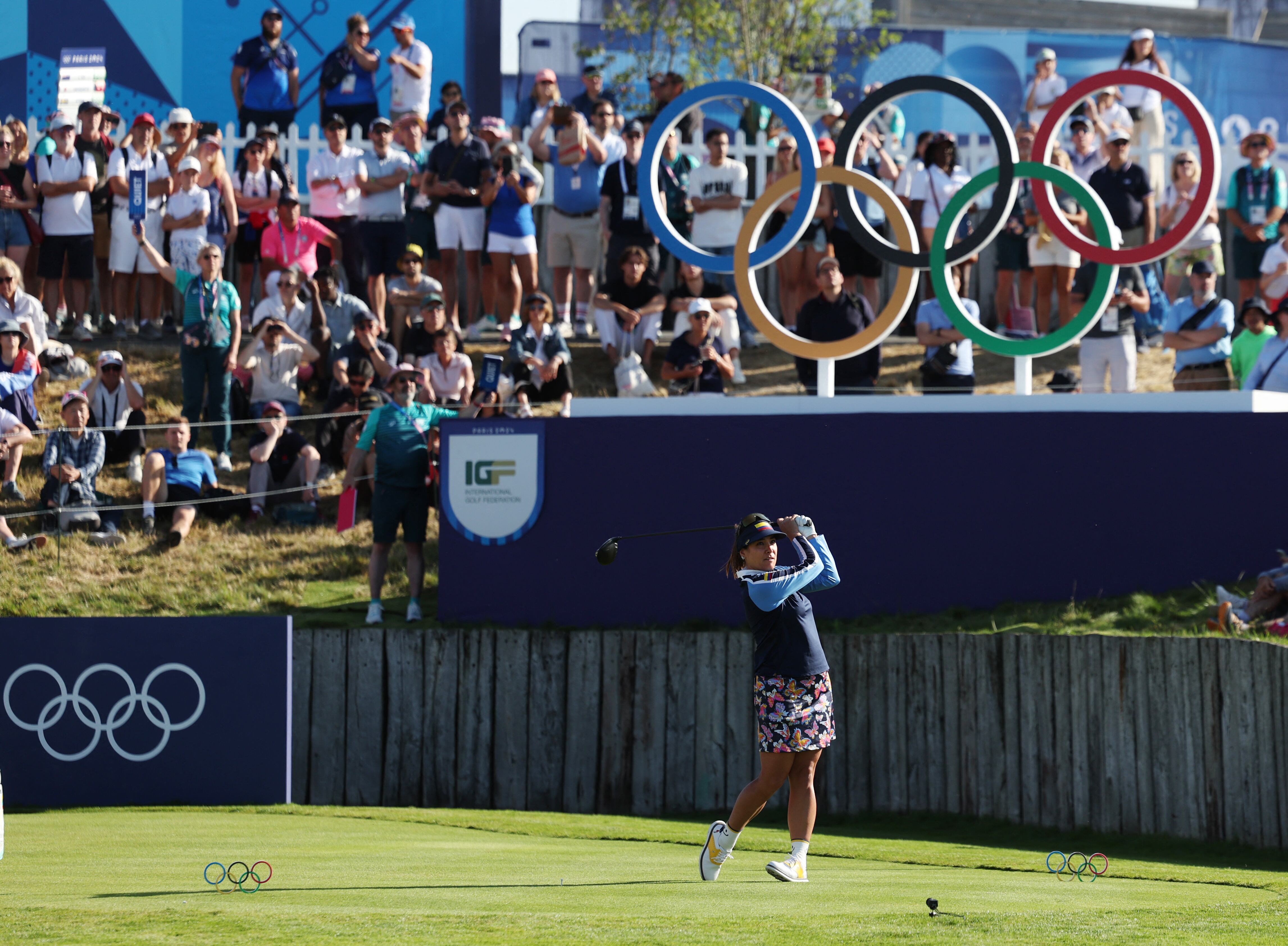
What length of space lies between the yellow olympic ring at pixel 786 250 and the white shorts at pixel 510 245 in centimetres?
352

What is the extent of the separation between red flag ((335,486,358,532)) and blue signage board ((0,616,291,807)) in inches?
58.7

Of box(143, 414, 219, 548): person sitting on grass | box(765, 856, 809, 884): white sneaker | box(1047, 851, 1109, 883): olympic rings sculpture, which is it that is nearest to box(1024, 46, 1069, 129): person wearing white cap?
box(143, 414, 219, 548): person sitting on grass

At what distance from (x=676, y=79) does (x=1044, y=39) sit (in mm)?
11976

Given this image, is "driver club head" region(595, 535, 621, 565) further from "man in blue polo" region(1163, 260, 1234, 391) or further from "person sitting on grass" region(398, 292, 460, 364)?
"man in blue polo" region(1163, 260, 1234, 391)

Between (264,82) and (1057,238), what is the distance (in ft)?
32.2

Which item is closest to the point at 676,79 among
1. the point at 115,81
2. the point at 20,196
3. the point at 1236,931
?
the point at 20,196

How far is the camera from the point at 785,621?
290 inches

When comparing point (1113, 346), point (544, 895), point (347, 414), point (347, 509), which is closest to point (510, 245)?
point (347, 414)

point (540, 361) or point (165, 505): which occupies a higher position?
point (540, 361)

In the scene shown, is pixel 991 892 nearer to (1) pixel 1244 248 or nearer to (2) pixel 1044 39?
(1) pixel 1244 248

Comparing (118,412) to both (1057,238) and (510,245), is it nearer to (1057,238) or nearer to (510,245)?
(510,245)

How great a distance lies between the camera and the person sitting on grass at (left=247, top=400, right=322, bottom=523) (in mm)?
14016

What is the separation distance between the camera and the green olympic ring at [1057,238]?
41.0 feet

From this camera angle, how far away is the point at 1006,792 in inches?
428
